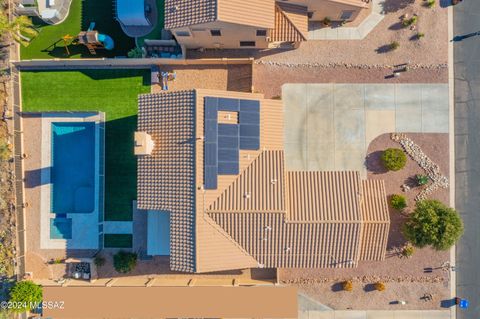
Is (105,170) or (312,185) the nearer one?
(312,185)

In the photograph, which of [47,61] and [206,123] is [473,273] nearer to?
[206,123]

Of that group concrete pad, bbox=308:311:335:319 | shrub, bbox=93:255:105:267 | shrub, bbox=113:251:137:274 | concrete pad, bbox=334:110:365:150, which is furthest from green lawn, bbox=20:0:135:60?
concrete pad, bbox=308:311:335:319

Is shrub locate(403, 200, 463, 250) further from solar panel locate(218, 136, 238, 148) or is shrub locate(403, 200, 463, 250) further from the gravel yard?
solar panel locate(218, 136, 238, 148)

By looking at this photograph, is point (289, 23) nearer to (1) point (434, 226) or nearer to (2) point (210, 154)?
(2) point (210, 154)

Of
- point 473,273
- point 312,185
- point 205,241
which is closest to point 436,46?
point 312,185

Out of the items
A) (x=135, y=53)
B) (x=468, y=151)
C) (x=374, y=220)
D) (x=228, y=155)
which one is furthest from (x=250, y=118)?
(x=468, y=151)

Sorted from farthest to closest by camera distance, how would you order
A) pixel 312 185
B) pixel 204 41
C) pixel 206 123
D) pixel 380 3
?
1. pixel 380 3
2. pixel 204 41
3. pixel 312 185
4. pixel 206 123
